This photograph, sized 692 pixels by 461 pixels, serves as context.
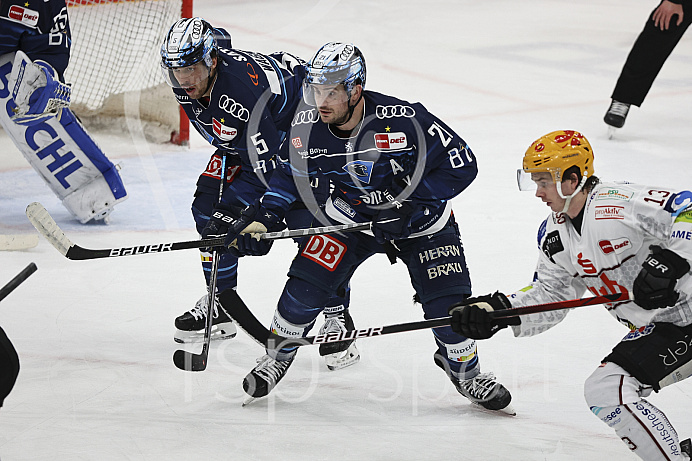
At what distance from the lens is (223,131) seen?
3314mm

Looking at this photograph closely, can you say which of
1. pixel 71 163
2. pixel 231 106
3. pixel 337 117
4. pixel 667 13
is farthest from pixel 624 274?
pixel 667 13

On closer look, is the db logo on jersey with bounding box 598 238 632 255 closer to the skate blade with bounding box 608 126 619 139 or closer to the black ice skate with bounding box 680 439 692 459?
the black ice skate with bounding box 680 439 692 459

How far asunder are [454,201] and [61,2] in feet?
7.84

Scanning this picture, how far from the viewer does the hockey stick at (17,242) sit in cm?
450

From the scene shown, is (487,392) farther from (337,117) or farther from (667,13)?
(667,13)

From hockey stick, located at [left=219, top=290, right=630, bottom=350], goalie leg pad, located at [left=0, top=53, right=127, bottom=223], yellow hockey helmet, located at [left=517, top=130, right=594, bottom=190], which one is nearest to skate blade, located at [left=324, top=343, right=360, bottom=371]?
hockey stick, located at [left=219, top=290, right=630, bottom=350]

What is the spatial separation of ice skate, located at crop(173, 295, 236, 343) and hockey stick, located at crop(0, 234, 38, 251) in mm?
1240

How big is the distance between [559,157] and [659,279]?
1.36ft

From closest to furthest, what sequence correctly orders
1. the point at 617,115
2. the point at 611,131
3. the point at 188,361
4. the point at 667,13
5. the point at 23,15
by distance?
the point at 188,361, the point at 23,15, the point at 667,13, the point at 617,115, the point at 611,131

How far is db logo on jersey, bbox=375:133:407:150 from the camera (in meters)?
2.87

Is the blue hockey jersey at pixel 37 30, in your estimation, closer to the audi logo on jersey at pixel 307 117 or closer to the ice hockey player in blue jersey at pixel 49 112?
the ice hockey player in blue jersey at pixel 49 112

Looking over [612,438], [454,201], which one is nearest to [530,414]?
[612,438]

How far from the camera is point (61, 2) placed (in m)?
4.47

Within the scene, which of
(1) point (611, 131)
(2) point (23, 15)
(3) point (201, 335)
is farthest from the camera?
(1) point (611, 131)
